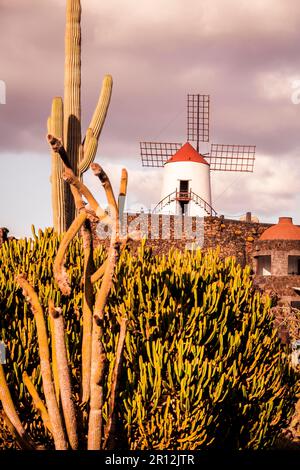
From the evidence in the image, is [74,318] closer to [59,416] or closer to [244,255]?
[59,416]

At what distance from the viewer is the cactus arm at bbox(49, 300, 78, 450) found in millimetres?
7414

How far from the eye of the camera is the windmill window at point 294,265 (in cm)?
3600

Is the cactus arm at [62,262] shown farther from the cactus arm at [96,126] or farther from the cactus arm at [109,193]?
the cactus arm at [96,126]

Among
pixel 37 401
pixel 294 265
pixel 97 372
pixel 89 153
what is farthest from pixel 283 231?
pixel 97 372

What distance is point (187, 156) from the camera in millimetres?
40156

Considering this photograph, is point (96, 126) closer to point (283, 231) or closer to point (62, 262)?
point (62, 262)

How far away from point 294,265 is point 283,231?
325 cm

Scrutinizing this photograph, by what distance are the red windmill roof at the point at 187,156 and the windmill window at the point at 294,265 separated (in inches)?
308

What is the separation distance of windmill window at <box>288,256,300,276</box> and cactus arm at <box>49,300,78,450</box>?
29067mm

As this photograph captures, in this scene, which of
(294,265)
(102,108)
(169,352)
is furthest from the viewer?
(294,265)

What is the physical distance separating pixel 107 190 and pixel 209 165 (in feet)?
113

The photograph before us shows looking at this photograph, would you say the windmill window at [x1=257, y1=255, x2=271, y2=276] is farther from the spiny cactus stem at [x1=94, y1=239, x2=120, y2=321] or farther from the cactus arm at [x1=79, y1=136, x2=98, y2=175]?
the spiny cactus stem at [x1=94, y1=239, x2=120, y2=321]

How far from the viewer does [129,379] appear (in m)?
8.53

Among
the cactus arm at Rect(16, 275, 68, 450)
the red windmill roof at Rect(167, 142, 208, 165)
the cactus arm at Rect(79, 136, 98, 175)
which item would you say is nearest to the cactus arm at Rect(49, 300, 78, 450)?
the cactus arm at Rect(16, 275, 68, 450)
